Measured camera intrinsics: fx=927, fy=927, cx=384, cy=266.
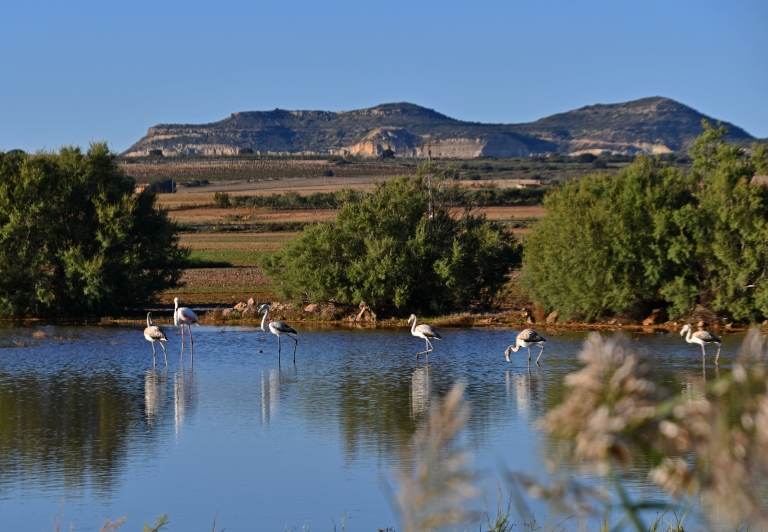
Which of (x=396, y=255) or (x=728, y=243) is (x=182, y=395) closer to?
(x=396, y=255)

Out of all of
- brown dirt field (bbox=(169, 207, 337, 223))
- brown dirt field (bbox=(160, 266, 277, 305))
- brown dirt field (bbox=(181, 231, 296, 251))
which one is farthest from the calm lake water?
brown dirt field (bbox=(169, 207, 337, 223))

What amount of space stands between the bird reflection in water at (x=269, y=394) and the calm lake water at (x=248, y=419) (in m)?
0.05

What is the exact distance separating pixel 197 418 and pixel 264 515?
639 cm

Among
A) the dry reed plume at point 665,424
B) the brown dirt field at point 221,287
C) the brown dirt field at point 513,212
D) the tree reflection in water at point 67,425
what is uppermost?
the brown dirt field at point 513,212

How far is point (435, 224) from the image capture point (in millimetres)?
32000

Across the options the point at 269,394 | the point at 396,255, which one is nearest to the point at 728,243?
the point at 396,255

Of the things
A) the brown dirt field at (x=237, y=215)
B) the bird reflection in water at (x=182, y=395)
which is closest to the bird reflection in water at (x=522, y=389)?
the bird reflection in water at (x=182, y=395)

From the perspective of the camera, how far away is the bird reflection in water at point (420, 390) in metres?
16.9

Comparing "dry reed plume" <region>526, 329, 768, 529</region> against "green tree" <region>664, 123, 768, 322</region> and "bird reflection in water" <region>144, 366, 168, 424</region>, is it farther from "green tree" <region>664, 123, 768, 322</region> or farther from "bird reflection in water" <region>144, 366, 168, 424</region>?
"green tree" <region>664, 123, 768, 322</region>

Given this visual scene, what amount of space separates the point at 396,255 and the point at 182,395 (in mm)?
12841

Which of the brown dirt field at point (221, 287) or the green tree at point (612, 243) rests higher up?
the green tree at point (612, 243)

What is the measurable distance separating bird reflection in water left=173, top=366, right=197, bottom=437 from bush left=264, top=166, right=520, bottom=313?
29.9 ft

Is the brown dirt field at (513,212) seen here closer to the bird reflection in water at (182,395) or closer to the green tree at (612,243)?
the green tree at (612,243)

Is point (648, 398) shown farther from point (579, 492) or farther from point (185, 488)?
point (185, 488)
